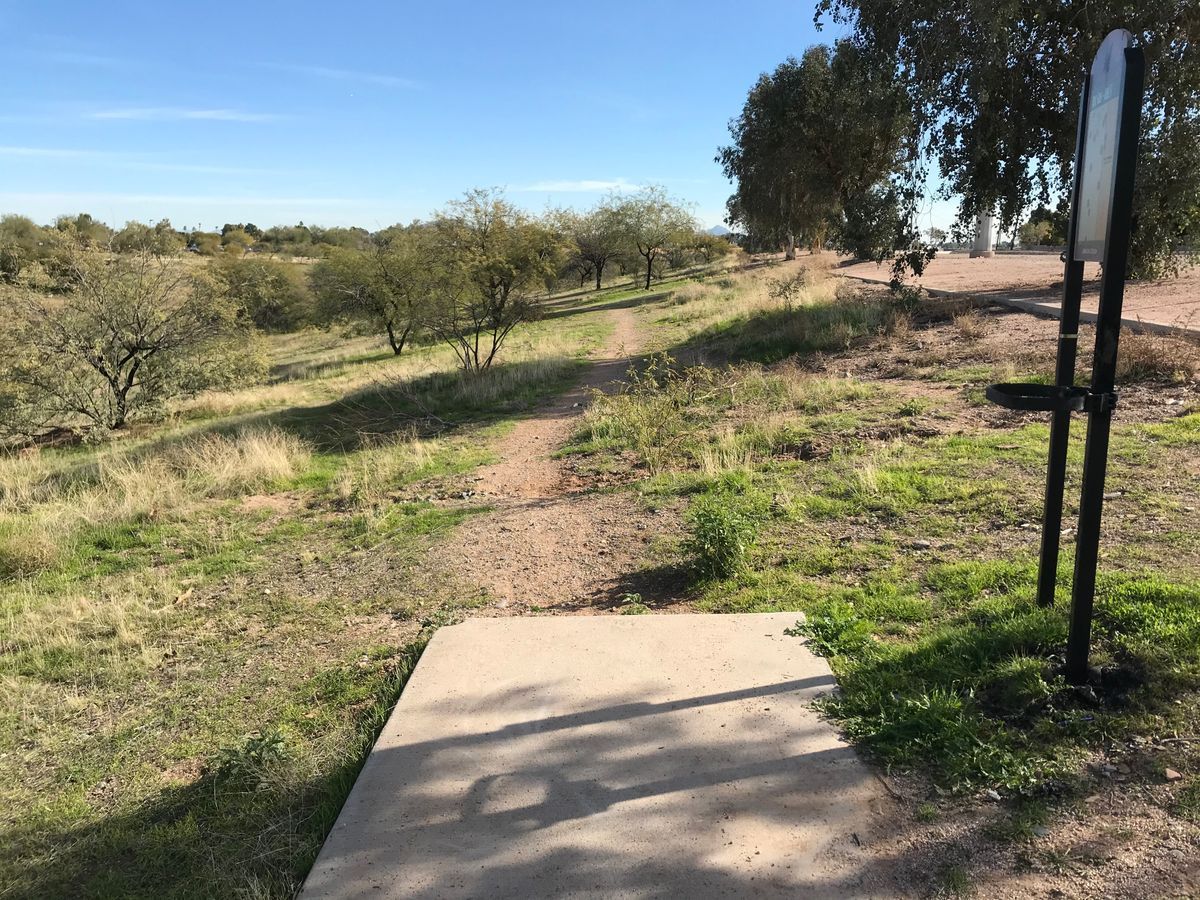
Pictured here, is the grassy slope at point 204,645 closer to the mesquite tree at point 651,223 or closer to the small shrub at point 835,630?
the small shrub at point 835,630

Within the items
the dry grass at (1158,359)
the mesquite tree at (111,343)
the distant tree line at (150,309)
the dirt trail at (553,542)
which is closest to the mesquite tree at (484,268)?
the distant tree line at (150,309)

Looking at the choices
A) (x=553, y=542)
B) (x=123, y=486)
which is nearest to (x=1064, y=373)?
(x=553, y=542)

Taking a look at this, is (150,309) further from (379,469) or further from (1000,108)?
(1000,108)

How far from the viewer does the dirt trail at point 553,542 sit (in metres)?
4.91

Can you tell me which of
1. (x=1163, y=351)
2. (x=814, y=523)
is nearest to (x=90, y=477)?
(x=814, y=523)

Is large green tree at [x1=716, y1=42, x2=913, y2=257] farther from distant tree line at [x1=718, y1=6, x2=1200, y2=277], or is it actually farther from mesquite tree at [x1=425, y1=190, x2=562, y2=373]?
mesquite tree at [x1=425, y1=190, x2=562, y2=373]

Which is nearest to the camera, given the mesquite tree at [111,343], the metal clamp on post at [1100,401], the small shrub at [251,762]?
A: the metal clamp on post at [1100,401]

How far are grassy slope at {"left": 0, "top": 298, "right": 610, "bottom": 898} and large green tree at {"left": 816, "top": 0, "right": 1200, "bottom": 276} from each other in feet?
27.0

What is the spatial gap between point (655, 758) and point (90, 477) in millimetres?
9887

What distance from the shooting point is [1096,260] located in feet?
8.80

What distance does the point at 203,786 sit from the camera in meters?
3.18

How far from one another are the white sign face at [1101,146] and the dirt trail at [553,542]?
2.99m

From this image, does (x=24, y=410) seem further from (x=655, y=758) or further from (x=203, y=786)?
(x=655, y=758)

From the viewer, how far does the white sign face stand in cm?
250
